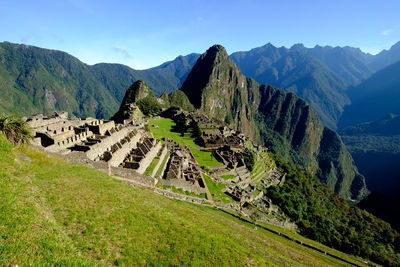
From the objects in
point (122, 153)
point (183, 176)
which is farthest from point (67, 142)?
point (183, 176)

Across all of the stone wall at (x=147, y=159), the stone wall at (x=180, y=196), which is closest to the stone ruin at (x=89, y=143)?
the stone wall at (x=147, y=159)

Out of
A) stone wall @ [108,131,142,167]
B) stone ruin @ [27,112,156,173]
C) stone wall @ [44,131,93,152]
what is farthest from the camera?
stone wall @ [108,131,142,167]

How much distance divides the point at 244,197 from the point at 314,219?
2984 centimetres

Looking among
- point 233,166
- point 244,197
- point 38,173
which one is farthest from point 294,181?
point 38,173

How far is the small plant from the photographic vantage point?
1307 centimetres

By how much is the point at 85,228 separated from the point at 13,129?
957 centimetres

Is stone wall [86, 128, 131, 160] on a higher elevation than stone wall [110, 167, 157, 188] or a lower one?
higher

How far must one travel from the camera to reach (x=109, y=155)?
23547mm

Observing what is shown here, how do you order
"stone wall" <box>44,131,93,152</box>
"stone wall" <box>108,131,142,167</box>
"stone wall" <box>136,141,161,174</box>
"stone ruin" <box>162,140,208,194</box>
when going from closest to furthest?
"stone wall" <box>44,131,93,152</box> → "stone wall" <box>108,131,142,167</box> → "stone wall" <box>136,141,161,174</box> → "stone ruin" <box>162,140,208,194</box>

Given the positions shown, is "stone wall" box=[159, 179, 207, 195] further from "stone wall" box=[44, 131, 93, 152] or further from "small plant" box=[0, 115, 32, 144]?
"small plant" box=[0, 115, 32, 144]

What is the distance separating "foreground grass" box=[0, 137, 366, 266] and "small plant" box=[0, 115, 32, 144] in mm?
1184

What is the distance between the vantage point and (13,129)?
1332 centimetres

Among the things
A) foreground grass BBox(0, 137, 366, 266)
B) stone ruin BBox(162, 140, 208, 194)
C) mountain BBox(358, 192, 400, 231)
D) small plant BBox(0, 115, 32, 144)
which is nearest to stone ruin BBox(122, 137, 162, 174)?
stone ruin BBox(162, 140, 208, 194)

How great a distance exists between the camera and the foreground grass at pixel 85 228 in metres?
6.27
